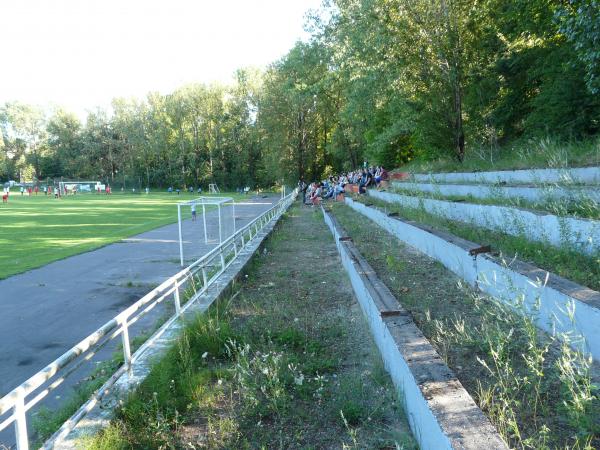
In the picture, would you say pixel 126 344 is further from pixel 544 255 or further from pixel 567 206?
pixel 567 206

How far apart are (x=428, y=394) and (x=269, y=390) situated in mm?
1863

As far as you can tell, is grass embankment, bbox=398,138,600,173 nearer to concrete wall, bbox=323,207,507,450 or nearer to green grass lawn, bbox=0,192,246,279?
concrete wall, bbox=323,207,507,450

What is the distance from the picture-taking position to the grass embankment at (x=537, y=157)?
947 cm

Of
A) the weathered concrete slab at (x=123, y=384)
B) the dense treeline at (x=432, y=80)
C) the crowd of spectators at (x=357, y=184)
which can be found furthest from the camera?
the crowd of spectators at (x=357, y=184)

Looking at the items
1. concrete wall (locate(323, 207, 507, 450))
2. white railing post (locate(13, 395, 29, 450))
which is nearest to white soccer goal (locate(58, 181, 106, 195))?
concrete wall (locate(323, 207, 507, 450))

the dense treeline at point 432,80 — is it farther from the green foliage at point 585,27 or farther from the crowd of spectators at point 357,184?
the crowd of spectators at point 357,184

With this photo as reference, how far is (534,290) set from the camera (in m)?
4.59

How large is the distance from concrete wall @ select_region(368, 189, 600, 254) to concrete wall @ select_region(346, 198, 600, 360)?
0.82 m

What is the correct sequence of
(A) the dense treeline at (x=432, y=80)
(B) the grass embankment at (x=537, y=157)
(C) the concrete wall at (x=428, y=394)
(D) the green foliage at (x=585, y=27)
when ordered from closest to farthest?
(C) the concrete wall at (x=428, y=394) < (D) the green foliage at (x=585, y=27) < (B) the grass embankment at (x=537, y=157) < (A) the dense treeline at (x=432, y=80)

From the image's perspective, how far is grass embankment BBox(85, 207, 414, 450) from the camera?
3.72m

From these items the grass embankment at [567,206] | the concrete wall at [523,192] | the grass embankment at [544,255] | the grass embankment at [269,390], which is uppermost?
the concrete wall at [523,192]

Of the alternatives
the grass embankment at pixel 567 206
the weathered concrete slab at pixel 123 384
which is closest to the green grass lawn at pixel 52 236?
the weathered concrete slab at pixel 123 384

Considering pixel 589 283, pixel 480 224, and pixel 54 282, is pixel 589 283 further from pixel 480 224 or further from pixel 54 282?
pixel 54 282

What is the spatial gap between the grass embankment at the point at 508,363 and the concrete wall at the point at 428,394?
214 millimetres
